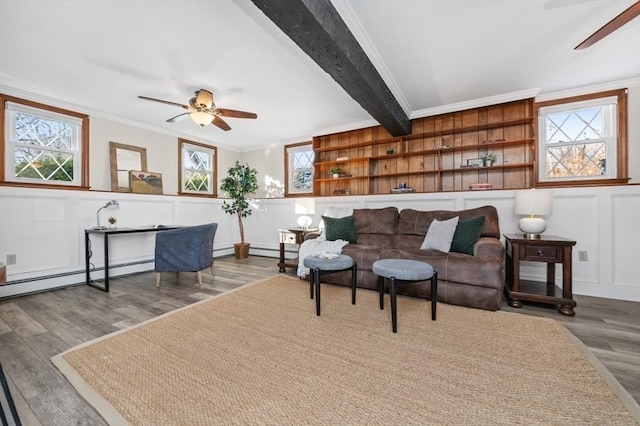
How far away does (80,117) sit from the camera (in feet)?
11.7

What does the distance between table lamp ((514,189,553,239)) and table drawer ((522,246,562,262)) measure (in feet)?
0.80

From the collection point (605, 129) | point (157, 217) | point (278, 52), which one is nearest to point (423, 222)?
point (605, 129)

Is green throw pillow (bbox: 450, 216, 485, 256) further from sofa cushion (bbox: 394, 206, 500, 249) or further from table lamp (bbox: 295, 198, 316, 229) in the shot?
table lamp (bbox: 295, 198, 316, 229)

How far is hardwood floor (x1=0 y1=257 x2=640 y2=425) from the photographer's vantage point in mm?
1328

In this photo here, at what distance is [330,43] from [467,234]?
2.35 m

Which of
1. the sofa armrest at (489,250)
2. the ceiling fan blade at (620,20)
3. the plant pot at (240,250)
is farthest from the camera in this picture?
the plant pot at (240,250)

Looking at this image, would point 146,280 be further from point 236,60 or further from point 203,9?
point 203,9

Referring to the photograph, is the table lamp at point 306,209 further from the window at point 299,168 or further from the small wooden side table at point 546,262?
the small wooden side table at point 546,262

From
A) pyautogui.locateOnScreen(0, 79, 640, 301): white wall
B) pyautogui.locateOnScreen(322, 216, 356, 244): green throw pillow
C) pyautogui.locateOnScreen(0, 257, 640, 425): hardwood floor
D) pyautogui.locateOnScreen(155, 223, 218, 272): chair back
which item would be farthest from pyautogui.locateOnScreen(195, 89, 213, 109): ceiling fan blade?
pyautogui.locateOnScreen(0, 257, 640, 425): hardwood floor

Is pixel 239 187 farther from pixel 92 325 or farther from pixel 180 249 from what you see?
pixel 92 325

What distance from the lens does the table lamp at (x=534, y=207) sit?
8.84ft

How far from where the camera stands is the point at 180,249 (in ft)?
10.6

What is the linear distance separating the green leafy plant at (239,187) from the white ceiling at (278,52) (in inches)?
70.4

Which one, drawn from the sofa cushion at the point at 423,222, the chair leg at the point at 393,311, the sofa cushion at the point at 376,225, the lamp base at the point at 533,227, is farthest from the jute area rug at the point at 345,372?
the sofa cushion at the point at 376,225
